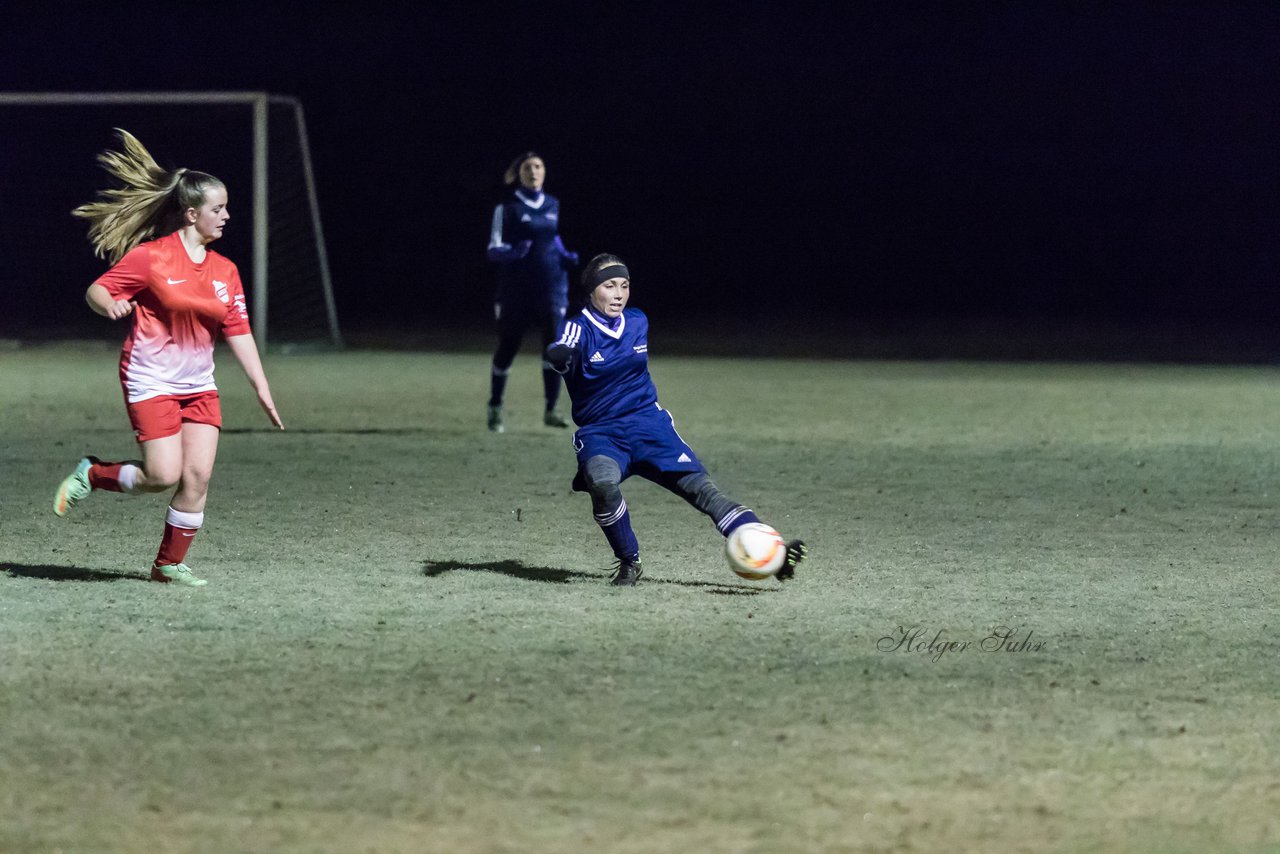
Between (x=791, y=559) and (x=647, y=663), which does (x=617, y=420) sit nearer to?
(x=791, y=559)

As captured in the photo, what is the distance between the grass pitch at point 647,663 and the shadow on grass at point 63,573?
29mm

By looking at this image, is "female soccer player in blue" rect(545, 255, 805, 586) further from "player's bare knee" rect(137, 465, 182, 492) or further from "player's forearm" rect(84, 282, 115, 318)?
"player's forearm" rect(84, 282, 115, 318)

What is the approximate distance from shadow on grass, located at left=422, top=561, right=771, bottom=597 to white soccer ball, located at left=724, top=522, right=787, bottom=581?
0.20 metres

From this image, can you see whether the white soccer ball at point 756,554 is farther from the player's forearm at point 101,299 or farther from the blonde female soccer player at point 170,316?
the player's forearm at point 101,299

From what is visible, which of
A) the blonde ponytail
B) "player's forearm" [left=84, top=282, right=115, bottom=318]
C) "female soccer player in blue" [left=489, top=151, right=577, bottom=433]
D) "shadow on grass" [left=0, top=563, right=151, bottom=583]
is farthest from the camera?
"female soccer player in blue" [left=489, top=151, right=577, bottom=433]

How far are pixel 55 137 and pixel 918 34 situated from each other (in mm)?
15291

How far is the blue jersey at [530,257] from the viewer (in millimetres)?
11492

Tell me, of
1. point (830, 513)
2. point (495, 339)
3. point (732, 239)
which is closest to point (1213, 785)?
point (830, 513)

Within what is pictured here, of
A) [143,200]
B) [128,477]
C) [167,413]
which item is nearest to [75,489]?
[128,477]

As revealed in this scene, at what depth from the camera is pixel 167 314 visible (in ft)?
19.6

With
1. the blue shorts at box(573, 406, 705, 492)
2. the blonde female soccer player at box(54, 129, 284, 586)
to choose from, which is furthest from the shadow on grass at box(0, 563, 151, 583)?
the blue shorts at box(573, 406, 705, 492)

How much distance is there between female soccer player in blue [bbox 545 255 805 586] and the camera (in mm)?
6137

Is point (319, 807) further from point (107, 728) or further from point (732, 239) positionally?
point (732, 239)

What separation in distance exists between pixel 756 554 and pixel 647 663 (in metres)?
1.11
